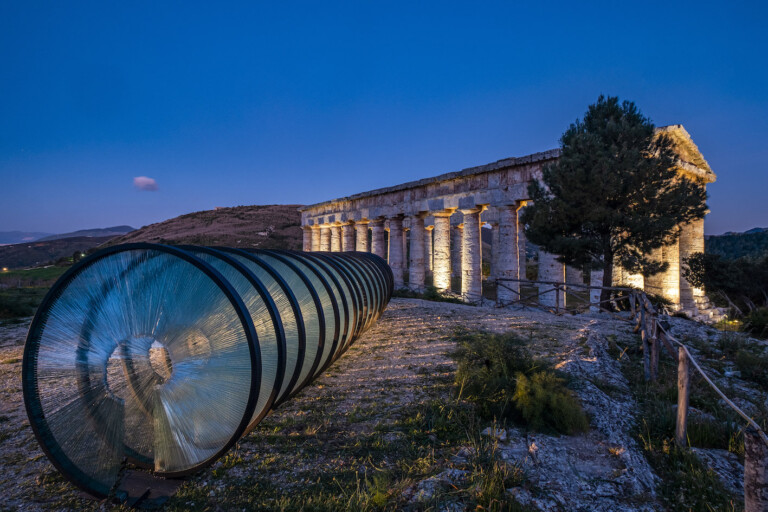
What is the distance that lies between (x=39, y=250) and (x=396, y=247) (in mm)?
78561

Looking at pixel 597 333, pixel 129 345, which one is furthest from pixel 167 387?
pixel 597 333

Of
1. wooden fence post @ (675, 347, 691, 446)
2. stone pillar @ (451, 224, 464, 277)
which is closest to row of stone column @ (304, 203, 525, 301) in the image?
stone pillar @ (451, 224, 464, 277)

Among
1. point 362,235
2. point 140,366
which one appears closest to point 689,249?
point 362,235

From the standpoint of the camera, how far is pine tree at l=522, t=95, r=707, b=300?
444 inches

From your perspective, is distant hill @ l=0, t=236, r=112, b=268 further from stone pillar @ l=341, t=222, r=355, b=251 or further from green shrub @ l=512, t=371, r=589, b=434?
green shrub @ l=512, t=371, r=589, b=434

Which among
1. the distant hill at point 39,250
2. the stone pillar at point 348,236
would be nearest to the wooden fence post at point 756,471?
the stone pillar at point 348,236

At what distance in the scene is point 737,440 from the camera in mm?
3535

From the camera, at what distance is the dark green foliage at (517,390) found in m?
3.80

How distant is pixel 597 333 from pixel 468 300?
26.9ft

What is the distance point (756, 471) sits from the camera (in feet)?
7.03

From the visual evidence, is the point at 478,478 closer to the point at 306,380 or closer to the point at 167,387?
the point at 306,380

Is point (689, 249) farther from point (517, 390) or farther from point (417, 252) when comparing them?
point (517, 390)

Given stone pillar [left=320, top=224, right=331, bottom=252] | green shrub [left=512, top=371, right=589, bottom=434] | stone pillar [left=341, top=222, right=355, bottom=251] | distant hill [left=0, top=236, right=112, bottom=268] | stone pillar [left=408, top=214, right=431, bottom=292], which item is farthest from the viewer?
distant hill [left=0, top=236, right=112, bottom=268]

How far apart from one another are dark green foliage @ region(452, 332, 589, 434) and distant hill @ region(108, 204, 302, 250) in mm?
35664
